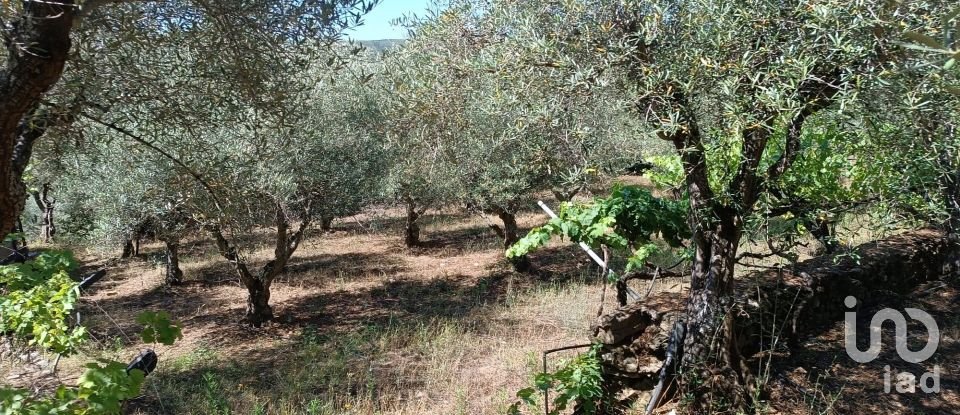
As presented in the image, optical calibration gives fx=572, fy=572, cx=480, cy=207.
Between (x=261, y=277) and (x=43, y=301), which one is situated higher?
(x=43, y=301)

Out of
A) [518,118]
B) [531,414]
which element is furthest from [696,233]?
[531,414]

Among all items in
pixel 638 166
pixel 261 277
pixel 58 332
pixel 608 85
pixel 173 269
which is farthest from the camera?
pixel 173 269

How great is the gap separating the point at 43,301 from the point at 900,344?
23.9 ft

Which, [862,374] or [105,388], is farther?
[862,374]

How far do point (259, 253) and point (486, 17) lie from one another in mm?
12421

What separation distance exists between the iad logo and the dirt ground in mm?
72

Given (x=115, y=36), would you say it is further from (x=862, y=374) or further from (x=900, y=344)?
(x=900, y=344)

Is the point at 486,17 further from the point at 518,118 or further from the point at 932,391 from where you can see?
the point at 932,391

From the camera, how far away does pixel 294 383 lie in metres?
7.01

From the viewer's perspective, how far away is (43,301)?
4156mm

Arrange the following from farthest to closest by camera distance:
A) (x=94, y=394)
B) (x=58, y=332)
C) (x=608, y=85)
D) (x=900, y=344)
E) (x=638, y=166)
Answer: (x=900, y=344) < (x=638, y=166) < (x=58, y=332) < (x=608, y=85) < (x=94, y=394)

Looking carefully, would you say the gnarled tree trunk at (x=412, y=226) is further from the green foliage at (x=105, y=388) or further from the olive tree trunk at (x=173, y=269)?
the green foliage at (x=105, y=388)

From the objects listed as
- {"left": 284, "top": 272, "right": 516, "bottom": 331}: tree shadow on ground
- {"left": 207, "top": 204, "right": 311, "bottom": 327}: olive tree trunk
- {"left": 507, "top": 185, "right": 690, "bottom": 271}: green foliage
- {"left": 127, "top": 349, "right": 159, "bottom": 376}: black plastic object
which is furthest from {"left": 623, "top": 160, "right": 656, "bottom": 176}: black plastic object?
{"left": 207, "top": 204, "right": 311, "bottom": 327}: olive tree trunk

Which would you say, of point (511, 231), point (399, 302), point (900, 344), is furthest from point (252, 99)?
point (511, 231)
